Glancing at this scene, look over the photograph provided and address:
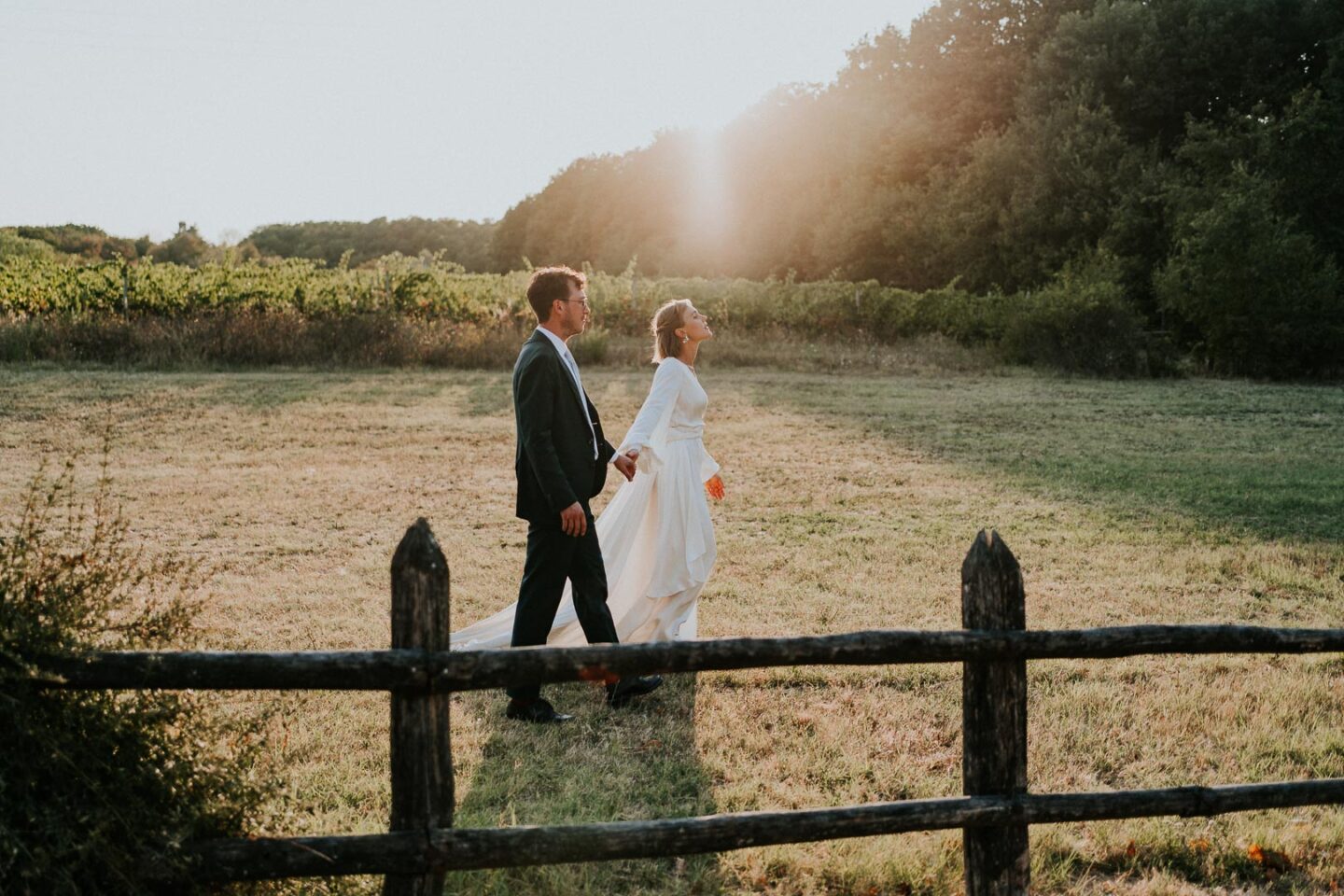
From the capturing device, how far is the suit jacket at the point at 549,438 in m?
5.23

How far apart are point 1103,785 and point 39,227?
54825 mm

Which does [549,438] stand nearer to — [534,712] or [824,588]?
[534,712]

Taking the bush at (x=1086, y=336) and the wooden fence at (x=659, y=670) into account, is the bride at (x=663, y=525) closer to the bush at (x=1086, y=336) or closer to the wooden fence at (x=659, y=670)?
the wooden fence at (x=659, y=670)

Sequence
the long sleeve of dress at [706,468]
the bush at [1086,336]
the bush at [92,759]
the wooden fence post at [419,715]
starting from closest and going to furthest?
the bush at [92,759]
the wooden fence post at [419,715]
the long sleeve of dress at [706,468]
the bush at [1086,336]

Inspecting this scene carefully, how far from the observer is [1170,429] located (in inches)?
629

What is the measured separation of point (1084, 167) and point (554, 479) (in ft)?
119

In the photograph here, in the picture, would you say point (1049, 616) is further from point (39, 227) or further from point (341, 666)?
point (39, 227)

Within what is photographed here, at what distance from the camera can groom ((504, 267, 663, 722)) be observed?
525cm

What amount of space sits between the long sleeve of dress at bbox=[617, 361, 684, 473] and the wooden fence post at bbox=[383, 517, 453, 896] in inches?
120

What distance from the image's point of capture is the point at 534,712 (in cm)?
540

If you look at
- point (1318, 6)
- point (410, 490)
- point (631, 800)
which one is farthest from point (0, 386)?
point (1318, 6)

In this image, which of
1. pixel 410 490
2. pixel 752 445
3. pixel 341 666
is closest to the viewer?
pixel 341 666

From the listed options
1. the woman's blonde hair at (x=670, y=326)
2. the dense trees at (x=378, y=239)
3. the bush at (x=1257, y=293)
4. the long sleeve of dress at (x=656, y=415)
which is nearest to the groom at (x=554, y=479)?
the long sleeve of dress at (x=656, y=415)

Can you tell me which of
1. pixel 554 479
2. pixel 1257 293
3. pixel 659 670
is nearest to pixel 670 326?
pixel 554 479
